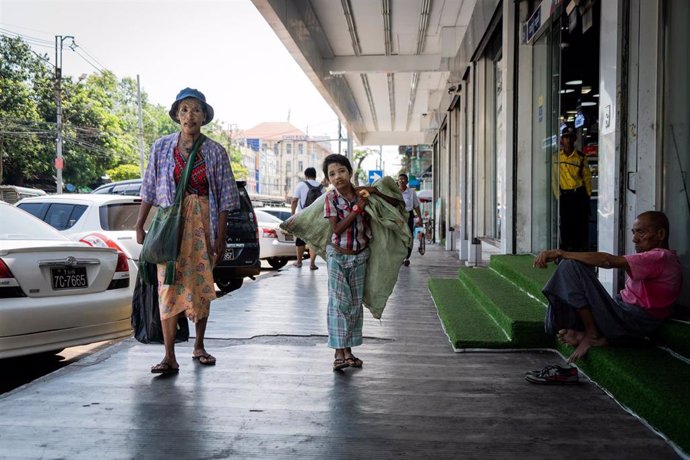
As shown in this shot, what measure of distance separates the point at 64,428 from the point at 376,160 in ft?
249

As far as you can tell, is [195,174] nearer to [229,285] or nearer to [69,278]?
[69,278]

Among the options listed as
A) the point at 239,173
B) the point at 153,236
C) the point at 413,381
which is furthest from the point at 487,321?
the point at 239,173

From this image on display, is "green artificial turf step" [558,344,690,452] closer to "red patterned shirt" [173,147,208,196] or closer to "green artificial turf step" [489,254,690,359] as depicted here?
"green artificial turf step" [489,254,690,359]

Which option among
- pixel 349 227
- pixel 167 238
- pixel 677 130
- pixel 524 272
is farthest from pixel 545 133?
pixel 167 238

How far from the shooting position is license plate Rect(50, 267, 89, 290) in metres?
4.90

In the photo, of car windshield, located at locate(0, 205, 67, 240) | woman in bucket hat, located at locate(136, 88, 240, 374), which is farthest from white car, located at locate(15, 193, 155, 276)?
woman in bucket hat, located at locate(136, 88, 240, 374)

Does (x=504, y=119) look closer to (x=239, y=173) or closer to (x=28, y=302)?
(x=28, y=302)

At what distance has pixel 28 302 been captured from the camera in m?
4.63

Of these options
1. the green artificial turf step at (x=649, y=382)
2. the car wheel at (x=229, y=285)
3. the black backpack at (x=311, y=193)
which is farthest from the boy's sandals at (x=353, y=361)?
the black backpack at (x=311, y=193)

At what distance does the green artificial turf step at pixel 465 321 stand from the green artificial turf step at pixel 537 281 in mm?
457

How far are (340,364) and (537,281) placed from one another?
7.26 feet

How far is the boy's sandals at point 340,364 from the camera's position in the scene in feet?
14.6

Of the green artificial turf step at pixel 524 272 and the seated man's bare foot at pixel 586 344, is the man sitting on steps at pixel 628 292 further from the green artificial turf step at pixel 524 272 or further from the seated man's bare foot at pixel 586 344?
the green artificial turf step at pixel 524 272

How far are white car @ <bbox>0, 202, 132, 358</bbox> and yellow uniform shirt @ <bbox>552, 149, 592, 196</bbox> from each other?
5.06 metres
